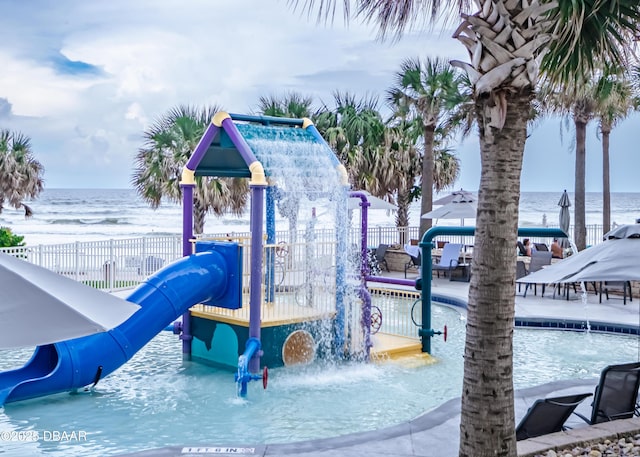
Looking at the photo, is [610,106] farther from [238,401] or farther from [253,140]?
[238,401]

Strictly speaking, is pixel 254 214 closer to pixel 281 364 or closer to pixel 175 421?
pixel 281 364

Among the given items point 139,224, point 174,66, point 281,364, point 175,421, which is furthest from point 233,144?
point 174,66

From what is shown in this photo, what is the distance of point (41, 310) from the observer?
144 inches

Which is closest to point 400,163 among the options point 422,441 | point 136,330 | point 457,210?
point 457,210

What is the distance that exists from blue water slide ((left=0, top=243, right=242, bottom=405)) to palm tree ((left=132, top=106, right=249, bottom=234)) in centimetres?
1109

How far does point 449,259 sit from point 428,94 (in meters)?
5.76

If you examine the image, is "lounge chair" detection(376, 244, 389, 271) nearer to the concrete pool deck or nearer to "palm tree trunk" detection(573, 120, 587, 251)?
"palm tree trunk" detection(573, 120, 587, 251)

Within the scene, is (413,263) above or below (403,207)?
below

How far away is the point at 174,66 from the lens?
66.8 metres

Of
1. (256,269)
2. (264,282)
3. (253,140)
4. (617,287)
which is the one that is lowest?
(617,287)

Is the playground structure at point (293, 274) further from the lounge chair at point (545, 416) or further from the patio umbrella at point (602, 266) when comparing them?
the lounge chair at point (545, 416)

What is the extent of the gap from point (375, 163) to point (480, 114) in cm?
2051

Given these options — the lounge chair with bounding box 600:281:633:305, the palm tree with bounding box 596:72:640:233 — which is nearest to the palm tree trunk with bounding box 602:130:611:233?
the palm tree with bounding box 596:72:640:233

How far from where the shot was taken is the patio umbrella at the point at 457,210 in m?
19.2
